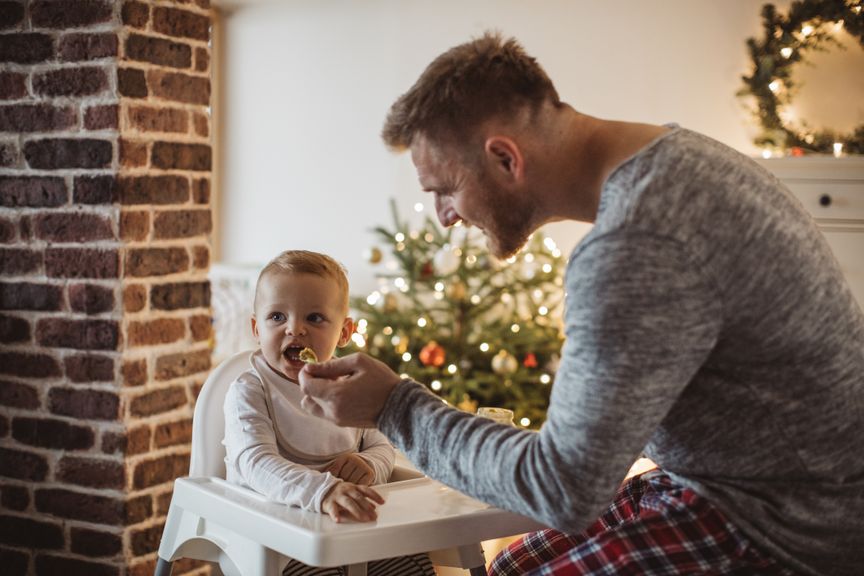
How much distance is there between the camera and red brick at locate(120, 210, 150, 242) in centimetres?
249

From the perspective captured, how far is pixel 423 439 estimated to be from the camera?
1438 mm

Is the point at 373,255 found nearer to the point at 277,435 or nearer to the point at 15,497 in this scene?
the point at 15,497

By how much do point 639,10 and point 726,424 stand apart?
4.02 metres

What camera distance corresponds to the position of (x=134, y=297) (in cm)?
253

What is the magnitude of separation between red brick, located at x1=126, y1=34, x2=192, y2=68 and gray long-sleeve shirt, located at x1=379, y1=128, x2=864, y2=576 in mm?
1458

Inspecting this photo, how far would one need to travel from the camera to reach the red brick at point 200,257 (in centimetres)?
272

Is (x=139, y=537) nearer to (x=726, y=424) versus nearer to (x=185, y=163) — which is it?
(x=185, y=163)

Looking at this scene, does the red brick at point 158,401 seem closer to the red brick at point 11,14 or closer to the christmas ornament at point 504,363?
the red brick at point 11,14

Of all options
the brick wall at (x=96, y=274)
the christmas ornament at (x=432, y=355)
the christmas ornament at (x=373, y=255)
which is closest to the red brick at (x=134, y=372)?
the brick wall at (x=96, y=274)

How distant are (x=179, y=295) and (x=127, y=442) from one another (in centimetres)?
41

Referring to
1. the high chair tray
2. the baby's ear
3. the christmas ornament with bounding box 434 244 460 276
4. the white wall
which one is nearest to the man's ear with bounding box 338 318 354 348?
the baby's ear

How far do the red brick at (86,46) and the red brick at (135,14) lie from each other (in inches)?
2.2

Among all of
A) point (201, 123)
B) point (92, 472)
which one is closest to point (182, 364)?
point (92, 472)

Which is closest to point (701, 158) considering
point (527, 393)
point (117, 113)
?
point (117, 113)
